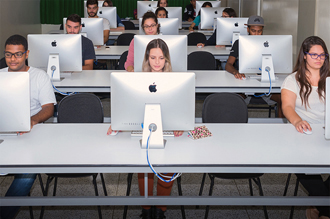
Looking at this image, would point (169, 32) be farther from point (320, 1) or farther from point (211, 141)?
point (211, 141)

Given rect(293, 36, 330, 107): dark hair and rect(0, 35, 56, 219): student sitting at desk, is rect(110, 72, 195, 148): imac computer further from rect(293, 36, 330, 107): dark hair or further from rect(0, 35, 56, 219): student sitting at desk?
rect(293, 36, 330, 107): dark hair

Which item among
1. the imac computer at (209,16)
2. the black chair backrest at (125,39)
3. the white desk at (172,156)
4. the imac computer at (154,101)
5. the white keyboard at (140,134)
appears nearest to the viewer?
the white desk at (172,156)

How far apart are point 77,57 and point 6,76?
4.87 ft

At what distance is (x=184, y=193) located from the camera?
3.17m

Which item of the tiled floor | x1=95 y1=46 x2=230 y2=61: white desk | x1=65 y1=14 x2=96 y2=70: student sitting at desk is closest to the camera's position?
the tiled floor

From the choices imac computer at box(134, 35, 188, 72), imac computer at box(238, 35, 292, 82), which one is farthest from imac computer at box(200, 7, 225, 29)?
imac computer at box(134, 35, 188, 72)

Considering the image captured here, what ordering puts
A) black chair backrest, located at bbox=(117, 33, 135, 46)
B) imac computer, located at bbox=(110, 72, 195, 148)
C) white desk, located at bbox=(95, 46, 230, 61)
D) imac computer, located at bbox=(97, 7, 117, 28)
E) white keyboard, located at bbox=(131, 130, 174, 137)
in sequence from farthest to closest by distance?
imac computer, located at bbox=(97, 7, 117, 28), black chair backrest, located at bbox=(117, 33, 135, 46), white desk, located at bbox=(95, 46, 230, 61), white keyboard, located at bbox=(131, 130, 174, 137), imac computer, located at bbox=(110, 72, 195, 148)

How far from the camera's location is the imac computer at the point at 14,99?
7.36ft

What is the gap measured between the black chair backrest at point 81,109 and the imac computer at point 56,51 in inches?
32.7

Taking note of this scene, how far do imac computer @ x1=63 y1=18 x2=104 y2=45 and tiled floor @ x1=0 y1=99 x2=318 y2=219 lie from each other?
2123 millimetres

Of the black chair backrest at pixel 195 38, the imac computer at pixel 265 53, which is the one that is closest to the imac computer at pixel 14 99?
the imac computer at pixel 265 53

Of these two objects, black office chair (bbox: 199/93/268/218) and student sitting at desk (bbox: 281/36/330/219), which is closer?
student sitting at desk (bbox: 281/36/330/219)

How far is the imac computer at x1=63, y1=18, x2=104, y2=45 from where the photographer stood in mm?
5020

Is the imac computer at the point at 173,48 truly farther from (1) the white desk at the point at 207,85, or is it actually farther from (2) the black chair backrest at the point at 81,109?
(2) the black chair backrest at the point at 81,109
